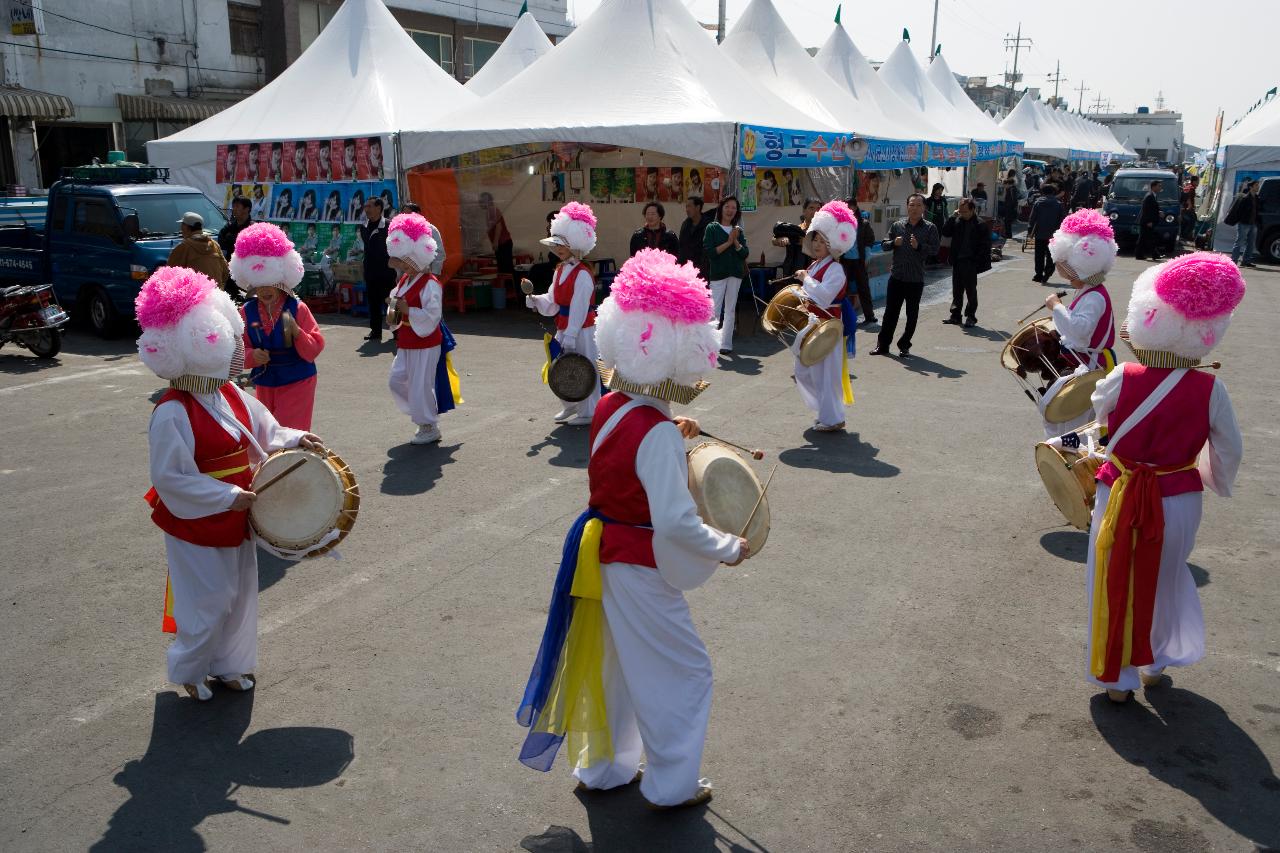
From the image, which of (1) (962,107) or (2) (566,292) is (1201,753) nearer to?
(2) (566,292)

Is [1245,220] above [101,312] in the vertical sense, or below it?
above

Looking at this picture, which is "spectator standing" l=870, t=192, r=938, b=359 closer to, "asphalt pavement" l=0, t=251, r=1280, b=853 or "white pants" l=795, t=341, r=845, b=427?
"white pants" l=795, t=341, r=845, b=427

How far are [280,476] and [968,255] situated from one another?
11656 millimetres

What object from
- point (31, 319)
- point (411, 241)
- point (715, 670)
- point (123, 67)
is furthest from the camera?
point (123, 67)

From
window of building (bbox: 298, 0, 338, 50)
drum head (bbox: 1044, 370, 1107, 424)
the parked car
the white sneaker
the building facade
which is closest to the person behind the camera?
drum head (bbox: 1044, 370, 1107, 424)

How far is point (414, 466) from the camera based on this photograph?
25.4 ft

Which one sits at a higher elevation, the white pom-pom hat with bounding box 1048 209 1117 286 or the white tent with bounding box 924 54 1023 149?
the white tent with bounding box 924 54 1023 149

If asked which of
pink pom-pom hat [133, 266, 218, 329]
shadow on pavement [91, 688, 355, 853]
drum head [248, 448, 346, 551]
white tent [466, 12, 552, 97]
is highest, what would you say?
white tent [466, 12, 552, 97]

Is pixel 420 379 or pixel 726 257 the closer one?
pixel 420 379

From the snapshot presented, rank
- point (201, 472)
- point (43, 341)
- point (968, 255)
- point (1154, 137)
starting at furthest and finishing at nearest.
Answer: point (1154, 137)
point (968, 255)
point (43, 341)
point (201, 472)

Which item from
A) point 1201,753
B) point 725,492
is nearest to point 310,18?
point 725,492

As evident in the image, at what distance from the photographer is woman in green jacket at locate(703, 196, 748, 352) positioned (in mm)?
12156

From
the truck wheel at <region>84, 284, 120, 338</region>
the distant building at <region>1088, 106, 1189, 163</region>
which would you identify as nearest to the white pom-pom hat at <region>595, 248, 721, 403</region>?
the truck wheel at <region>84, 284, 120, 338</region>

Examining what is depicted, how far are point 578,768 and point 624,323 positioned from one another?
5.35 ft
